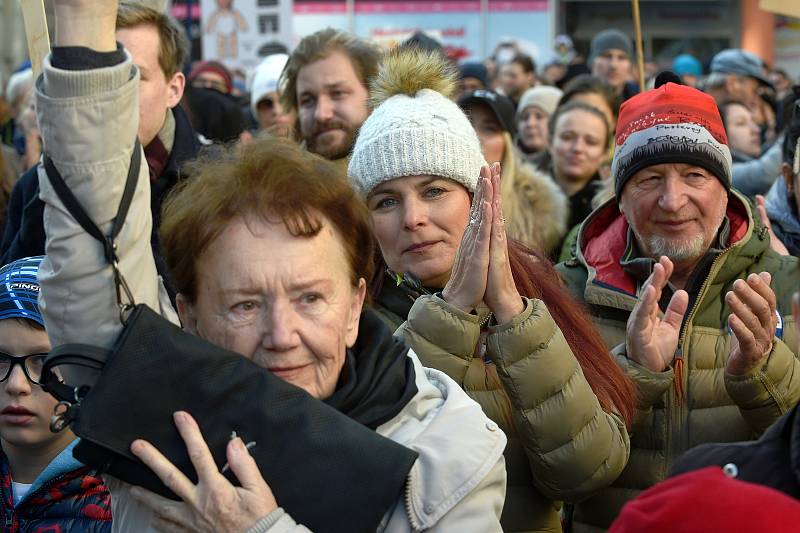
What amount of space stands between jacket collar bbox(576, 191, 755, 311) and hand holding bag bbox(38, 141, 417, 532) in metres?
1.56

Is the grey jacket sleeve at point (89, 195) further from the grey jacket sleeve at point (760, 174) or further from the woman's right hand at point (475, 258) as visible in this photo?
the grey jacket sleeve at point (760, 174)

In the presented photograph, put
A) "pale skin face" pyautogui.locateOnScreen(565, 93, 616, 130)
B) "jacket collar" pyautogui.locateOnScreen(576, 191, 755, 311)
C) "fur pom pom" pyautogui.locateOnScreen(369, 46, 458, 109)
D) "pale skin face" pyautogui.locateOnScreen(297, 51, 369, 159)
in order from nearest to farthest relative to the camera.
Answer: "jacket collar" pyautogui.locateOnScreen(576, 191, 755, 311), "fur pom pom" pyautogui.locateOnScreen(369, 46, 458, 109), "pale skin face" pyautogui.locateOnScreen(297, 51, 369, 159), "pale skin face" pyautogui.locateOnScreen(565, 93, 616, 130)

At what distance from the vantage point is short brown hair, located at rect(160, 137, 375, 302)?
97.9 inches

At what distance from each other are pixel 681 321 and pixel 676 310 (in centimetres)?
9

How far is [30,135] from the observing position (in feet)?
24.3

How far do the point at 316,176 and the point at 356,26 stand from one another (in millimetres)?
21205

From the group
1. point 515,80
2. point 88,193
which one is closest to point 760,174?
point 515,80

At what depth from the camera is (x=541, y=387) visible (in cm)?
300

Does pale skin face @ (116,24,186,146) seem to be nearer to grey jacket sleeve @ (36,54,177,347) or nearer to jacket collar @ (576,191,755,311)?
jacket collar @ (576,191,755,311)

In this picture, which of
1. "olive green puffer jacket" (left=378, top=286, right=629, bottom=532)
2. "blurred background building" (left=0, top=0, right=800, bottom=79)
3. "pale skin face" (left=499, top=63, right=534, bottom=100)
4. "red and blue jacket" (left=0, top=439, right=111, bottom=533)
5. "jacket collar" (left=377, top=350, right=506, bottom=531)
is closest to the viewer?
"jacket collar" (left=377, top=350, right=506, bottom=531)

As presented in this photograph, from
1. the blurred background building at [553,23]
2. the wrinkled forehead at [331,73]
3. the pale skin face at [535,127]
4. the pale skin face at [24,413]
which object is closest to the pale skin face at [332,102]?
the wrinkled forehead at [331,73]

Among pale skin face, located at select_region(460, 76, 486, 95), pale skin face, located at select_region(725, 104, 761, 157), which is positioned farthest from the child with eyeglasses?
pale skin face, located at select_region(460, 76, 486, 95)

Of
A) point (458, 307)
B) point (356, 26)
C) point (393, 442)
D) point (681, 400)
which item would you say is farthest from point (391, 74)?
point (356, 26)

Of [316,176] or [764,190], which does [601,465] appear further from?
[764,190]
